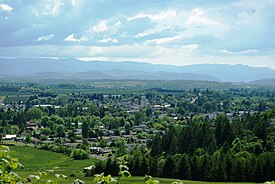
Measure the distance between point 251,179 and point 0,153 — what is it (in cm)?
3385

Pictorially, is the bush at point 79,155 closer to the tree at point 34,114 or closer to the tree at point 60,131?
the tree at point 60,131

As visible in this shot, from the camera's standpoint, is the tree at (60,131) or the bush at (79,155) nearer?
the bush at (79,155)

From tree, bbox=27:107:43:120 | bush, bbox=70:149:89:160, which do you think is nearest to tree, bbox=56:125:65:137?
tree, bbox=27:107:43:120

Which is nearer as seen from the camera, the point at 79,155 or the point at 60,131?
the point at 79,155

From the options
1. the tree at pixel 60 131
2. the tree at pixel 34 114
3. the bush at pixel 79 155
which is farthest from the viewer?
the tree at pixel 34 114

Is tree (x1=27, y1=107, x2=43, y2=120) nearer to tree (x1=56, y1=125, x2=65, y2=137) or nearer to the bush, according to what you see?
tree (x1=56, y1=125, x2=65, y2=137)

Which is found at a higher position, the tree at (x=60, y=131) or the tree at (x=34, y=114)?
the tree at (x=34, y=114)

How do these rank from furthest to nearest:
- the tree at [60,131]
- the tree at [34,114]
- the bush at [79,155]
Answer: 1. the tree at [34,114]
2. the tree at [60,131]
3. the bush at [79,155]

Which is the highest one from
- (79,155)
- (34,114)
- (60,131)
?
(34,114)

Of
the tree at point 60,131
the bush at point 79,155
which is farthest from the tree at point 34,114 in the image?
the bush at point 79,155

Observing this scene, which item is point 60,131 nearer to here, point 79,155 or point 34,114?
point 34,114

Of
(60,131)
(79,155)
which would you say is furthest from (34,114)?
(79,155)

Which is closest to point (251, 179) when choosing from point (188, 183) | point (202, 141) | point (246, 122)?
point (188, 183)

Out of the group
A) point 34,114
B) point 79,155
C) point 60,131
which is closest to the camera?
point 79,155
